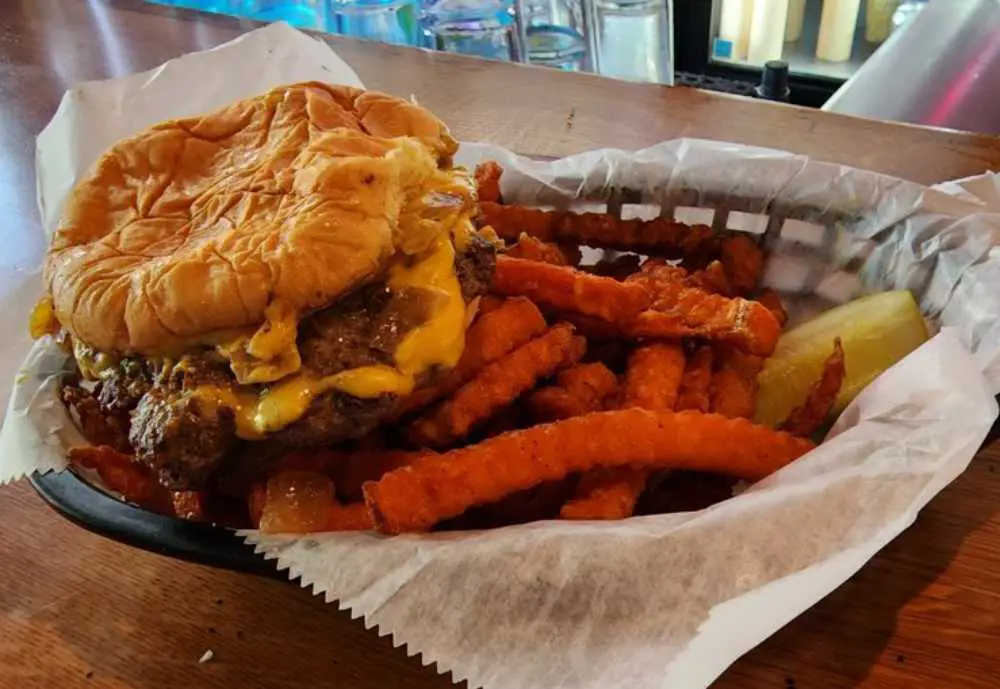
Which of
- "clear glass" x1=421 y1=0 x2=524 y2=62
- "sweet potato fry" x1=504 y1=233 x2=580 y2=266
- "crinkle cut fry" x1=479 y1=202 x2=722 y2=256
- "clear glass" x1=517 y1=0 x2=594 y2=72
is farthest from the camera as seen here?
"clear glass" x1=517 y1=0 x2=594 y2=72

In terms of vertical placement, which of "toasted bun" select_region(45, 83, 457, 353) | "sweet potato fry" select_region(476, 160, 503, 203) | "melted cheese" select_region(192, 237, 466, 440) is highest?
"toasted bun" select_region(45, 83, 457, 353)

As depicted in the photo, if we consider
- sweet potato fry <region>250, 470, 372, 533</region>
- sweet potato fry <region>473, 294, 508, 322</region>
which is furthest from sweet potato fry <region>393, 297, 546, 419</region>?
sweet potato fry <region>250, 470, 372, 533</region>

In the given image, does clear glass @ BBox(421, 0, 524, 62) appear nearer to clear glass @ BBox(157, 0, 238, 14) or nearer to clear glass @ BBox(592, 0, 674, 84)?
clear glass @ BBox(592, 0, 674, 84)

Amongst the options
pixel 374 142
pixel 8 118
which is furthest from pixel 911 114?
pixel 8 118

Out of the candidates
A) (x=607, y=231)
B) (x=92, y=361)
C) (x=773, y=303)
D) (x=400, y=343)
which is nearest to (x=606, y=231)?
(x=607, y=231)

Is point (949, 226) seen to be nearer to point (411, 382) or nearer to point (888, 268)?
point (888, 268)
